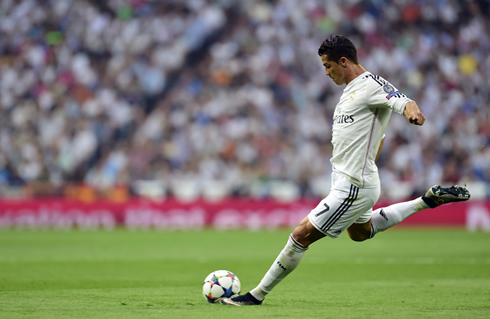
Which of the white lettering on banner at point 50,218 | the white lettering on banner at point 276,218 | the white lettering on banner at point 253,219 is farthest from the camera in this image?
the white lettering on banner at point 50,218

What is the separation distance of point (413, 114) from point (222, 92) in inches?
683

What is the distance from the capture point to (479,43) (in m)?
22.9

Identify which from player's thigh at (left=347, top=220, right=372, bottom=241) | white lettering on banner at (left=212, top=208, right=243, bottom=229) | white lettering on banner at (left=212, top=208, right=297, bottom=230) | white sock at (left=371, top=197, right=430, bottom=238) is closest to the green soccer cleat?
white sock at (left=371, top=197, right=430, bottom=238)

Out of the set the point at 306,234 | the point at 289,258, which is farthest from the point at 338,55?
the point at 289,258

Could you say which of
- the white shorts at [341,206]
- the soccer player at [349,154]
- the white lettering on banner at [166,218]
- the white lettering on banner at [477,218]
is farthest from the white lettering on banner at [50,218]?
the white shorts at [341,206]

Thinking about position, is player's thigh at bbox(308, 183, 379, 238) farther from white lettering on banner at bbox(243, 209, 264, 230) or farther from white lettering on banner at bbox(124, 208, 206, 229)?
white lettering on banner at bbox(124, 208, 206, 229)

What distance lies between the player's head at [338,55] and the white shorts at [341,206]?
0.97 metres

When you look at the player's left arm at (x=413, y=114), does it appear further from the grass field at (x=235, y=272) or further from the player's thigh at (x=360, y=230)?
the grass field at (x=235, y=272)

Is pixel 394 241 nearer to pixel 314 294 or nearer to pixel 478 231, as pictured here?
pixel 478 231

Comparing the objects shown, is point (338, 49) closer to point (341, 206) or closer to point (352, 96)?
point (352, 96)

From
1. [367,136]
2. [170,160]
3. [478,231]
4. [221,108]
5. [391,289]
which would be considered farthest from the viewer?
[221,108]

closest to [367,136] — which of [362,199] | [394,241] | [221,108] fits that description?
[362,199]

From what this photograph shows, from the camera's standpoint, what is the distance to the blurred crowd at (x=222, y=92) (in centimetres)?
2020

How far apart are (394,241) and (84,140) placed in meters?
10.5
